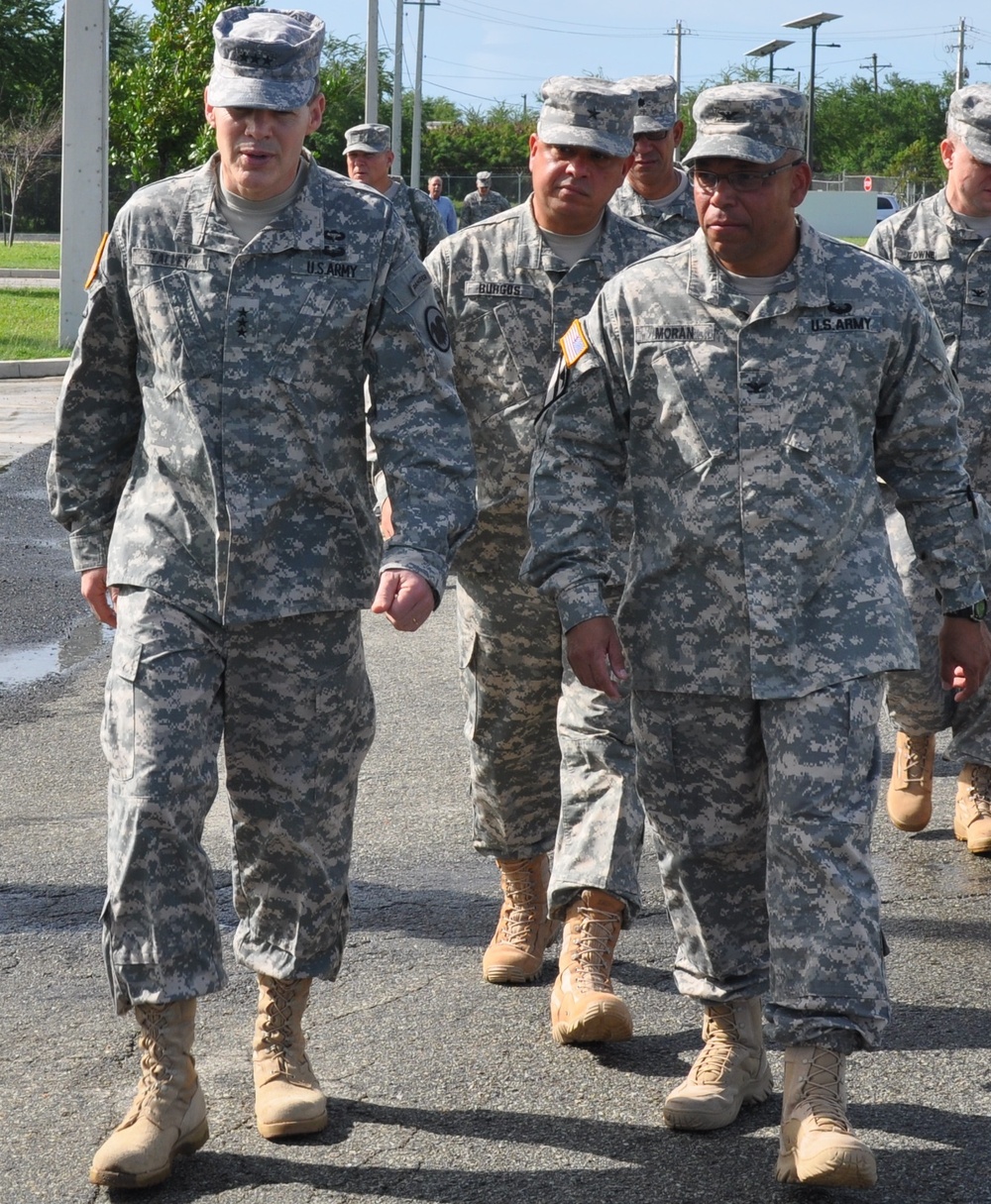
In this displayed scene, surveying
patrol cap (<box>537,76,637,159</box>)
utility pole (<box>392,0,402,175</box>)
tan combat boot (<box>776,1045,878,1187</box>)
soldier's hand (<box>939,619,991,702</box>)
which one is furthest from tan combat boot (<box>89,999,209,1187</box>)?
utility pole (<box>392,0,402,175</box>)

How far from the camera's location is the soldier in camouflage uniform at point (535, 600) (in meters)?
4.58

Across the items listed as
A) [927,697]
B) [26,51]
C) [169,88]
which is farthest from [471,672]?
[26,51]

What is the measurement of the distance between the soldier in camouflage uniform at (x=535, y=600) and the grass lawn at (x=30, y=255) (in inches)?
1351

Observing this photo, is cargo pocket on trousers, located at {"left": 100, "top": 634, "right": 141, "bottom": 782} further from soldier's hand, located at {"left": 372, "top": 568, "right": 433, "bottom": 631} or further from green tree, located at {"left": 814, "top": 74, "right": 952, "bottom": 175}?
green tree, located at {"left": 814, "top": 74, "right": 952, "bottom": 175}

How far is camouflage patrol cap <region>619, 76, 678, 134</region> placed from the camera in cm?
768

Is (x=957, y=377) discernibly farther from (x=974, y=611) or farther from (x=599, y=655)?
(x=599, y=655)

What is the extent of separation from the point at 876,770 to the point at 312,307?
1469 millimetres

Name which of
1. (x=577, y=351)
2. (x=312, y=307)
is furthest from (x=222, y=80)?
(x=577, y=351)

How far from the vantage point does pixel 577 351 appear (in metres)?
3.94

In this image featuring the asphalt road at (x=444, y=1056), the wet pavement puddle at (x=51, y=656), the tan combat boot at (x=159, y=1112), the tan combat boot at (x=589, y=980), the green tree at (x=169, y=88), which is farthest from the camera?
the green tree at (x=169, y=88)

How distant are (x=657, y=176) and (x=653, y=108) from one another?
0.94ft

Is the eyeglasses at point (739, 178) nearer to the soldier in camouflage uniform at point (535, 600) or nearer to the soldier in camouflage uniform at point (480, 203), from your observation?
the soldier in camouflage uniform at point (535, 600)

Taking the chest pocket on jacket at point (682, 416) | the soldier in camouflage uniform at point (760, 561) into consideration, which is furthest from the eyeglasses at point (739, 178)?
the chest pocket on jacket at point (682, 416)

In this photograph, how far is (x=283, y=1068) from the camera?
3.91 m
